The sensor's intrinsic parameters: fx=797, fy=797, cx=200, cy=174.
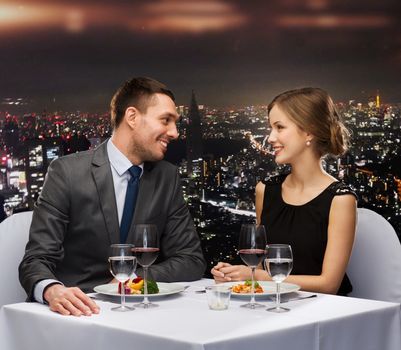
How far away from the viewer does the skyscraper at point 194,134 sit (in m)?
5.04

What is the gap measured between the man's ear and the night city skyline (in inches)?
77.0

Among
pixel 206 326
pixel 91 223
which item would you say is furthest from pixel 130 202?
pixel 206 326

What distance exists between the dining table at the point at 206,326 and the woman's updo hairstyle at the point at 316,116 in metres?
0.82

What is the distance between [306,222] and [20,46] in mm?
2805

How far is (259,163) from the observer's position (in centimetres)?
488

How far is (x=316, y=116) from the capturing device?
115 inches

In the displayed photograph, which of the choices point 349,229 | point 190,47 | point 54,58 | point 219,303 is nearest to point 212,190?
point 190,47

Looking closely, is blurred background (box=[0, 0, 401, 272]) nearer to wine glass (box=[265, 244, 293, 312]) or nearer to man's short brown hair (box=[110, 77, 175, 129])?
man's short brown hair (box=[110, 77, 175, 129])

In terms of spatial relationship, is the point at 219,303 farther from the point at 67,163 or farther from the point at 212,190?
the point at 212,190

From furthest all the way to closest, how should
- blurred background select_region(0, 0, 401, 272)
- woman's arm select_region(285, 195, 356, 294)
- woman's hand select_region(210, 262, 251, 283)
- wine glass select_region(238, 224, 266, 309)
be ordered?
blurred background select_region(0, 0, 401, 272) < woman's arm select_region(285, 195, 356, 294) < woman's hand select_region(210, 262, 251, 283) < wine glass select_region(238, 224, 266, 309)

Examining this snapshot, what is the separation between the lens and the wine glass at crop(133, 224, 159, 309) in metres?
2.15

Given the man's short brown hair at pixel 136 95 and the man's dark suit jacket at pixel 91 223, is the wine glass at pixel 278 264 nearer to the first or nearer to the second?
the man's dark suit jacket at pixel 91 223

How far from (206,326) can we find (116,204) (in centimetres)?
111

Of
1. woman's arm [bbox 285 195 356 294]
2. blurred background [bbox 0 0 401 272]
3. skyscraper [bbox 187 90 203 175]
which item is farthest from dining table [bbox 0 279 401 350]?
skyscraper [bbox 187 90 203 175]
